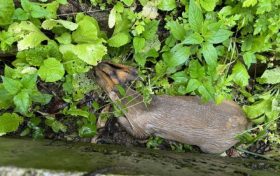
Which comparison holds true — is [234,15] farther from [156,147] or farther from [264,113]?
[156,147]

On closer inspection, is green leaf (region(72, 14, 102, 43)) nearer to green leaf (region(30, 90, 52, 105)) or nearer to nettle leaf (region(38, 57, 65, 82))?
nettle leaf (region(38, 57, 65, 82))

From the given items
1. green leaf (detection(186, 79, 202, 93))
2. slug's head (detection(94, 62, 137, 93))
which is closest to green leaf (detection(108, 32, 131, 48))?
slug's head (detection(94, 62, 137, 93))

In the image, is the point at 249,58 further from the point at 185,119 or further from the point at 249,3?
the point at 185,119

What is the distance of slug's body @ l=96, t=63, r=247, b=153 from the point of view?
3.36 meters

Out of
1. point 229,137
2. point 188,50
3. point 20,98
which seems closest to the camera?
point 20,98

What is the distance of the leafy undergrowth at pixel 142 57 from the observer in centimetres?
306

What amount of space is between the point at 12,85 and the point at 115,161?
989 mm

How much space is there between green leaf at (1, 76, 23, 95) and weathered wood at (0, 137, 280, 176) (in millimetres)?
397

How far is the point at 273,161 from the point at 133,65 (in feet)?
5.00

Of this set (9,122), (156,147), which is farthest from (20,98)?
(156,147)

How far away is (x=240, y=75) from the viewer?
3307 mm

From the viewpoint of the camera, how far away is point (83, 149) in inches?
115

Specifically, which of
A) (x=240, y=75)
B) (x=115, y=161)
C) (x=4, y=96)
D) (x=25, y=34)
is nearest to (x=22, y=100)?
(x=4, y=96)

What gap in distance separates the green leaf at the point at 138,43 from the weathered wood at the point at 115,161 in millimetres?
851
